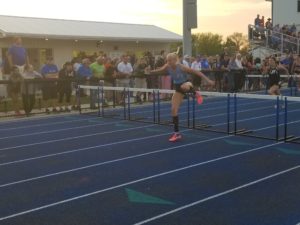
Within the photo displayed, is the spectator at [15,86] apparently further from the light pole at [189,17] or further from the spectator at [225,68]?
the spectator at [225,68]

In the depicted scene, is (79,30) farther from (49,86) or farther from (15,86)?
(15,86)

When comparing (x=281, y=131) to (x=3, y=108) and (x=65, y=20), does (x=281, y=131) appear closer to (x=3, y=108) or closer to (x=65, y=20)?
(x=3, y=108)

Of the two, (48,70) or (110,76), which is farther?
(110,76)

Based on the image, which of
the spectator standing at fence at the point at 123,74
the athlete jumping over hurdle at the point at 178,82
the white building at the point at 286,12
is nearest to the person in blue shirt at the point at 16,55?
the spectator standing at fence at the point at 123,74

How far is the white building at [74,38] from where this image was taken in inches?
962

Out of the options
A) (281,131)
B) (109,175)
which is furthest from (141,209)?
(281,131)

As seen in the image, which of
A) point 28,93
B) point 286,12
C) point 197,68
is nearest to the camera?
point 28,93

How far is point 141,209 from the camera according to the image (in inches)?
233

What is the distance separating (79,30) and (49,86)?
12.1 meters

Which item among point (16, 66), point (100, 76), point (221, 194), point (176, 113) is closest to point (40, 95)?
point (16, 66)

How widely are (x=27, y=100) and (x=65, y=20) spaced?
1633 cm

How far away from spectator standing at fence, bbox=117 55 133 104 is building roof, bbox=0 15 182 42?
682cm

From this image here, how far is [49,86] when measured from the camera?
1612 cm

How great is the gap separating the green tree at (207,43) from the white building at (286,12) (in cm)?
2764
